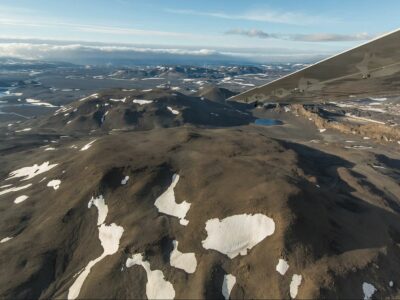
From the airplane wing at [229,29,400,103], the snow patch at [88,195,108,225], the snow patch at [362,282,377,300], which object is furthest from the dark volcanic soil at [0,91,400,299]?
the airplane wing at [229,29,400,103]

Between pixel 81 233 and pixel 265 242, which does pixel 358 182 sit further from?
pixel 81 233

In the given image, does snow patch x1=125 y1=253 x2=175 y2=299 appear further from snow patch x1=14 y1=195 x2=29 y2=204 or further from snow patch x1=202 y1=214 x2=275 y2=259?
snow patch x1=14 y1=195 x2=29 y2=204

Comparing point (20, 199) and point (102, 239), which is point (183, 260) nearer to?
point (102, 239)

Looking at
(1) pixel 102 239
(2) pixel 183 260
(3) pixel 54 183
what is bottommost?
(3) pixel 54 183

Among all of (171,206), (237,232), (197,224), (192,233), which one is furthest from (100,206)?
(237,232)

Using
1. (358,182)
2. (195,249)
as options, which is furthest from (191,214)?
(358,182)

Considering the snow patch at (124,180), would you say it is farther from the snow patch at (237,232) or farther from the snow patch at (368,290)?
the snow patch at (368,290)
